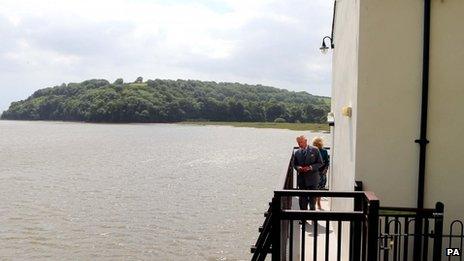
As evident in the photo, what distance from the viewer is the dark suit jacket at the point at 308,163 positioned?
1034 cm

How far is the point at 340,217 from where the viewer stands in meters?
5.04

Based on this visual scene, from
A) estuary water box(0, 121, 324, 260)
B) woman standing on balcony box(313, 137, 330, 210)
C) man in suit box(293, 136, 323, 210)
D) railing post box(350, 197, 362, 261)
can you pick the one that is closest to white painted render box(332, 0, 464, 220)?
estuary water box(0, 121, 324, 260)

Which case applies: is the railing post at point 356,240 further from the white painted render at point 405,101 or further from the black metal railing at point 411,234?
the white painted render at point 405,101

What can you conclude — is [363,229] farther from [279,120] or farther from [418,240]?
[279,120]

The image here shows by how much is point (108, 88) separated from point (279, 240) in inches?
6445

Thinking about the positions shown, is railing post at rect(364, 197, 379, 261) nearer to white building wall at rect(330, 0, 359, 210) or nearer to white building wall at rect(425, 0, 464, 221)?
white building wall at rect(425, 0, 464, 221)

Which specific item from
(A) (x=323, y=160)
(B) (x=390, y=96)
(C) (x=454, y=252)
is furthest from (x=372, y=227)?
(A) (x=323, y=160)

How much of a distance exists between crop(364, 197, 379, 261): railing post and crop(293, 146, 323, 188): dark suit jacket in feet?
17.7

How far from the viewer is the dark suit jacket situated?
10344mm

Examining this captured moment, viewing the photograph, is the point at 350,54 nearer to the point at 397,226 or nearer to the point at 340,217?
the point at 397,226

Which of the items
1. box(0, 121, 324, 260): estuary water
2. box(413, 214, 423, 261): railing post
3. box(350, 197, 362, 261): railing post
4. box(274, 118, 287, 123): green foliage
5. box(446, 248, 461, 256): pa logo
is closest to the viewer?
box(350, 197, 362, 261): railing post

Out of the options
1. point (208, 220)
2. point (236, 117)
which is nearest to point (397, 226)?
point (208, 220)

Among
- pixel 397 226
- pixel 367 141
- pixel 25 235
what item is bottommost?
pixel 25 235

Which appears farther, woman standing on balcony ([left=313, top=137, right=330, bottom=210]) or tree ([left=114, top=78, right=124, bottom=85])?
tree ([left=114, top=78, right=124, bottom=85])
